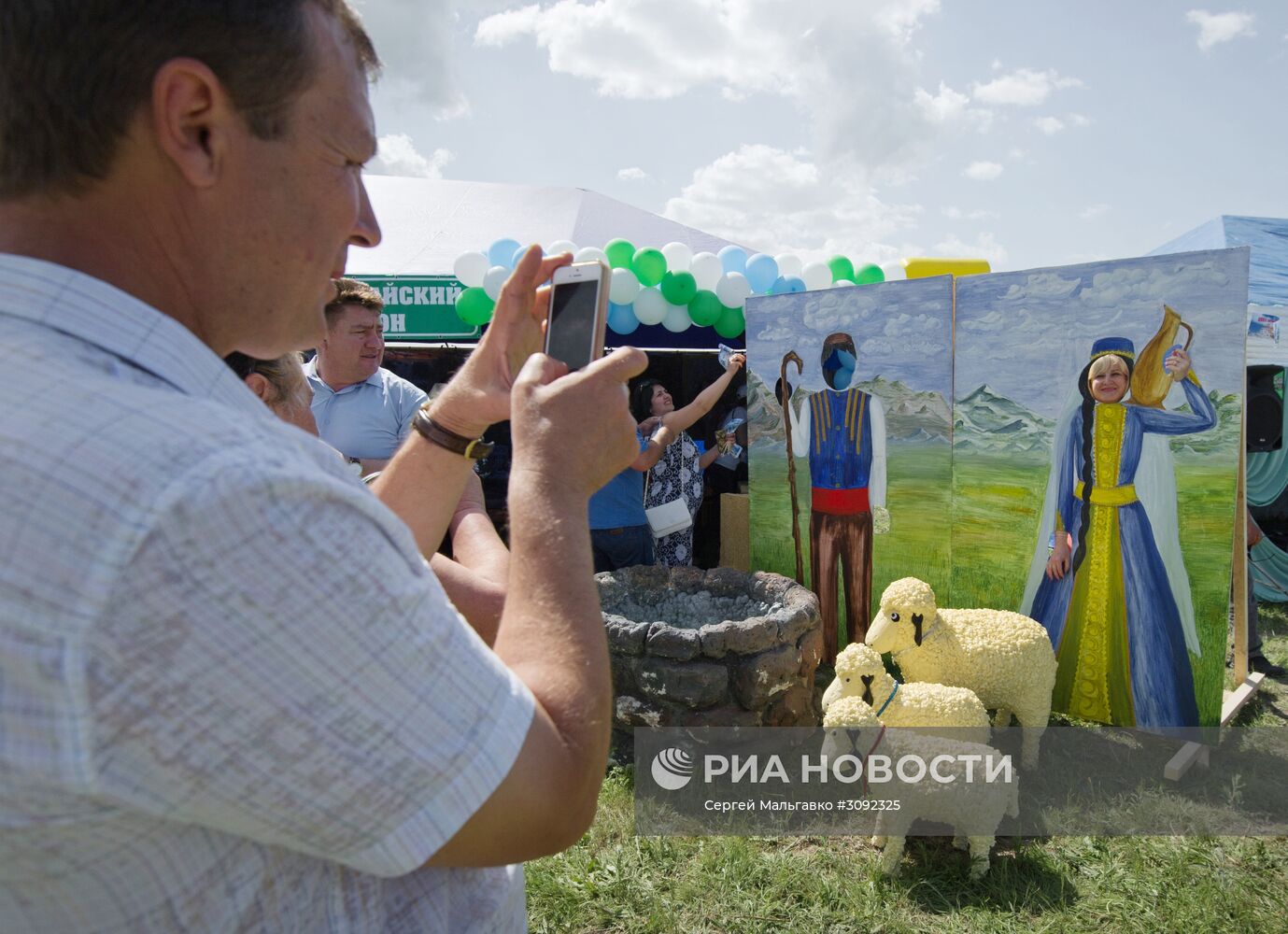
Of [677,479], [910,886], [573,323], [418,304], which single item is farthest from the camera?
[418,304]

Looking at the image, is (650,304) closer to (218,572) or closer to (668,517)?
(668,517)

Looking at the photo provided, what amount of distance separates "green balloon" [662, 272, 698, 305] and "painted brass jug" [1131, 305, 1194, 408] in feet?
10.4

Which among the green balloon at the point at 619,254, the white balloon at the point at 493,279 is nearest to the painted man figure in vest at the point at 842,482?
the green balloon at the point at 619,254

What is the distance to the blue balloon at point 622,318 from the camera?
618 cm

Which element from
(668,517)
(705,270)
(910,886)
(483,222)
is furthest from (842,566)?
(483,222)

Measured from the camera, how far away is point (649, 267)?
6188mm

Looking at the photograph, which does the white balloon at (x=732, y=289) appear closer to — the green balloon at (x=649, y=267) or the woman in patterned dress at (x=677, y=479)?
the green balloon at (x=649, y=267)

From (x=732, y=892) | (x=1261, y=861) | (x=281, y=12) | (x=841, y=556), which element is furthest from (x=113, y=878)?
(x=841, y=556)

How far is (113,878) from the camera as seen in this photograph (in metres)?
0.56

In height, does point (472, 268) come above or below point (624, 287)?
above

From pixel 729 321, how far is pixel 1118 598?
3.42 meters

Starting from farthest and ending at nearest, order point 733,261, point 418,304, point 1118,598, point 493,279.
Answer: point 418,304, point 733,261, point 493,279, point 1118,598

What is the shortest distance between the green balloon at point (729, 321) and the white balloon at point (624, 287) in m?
0.70

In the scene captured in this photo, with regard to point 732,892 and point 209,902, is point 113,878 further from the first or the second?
point 732,892
